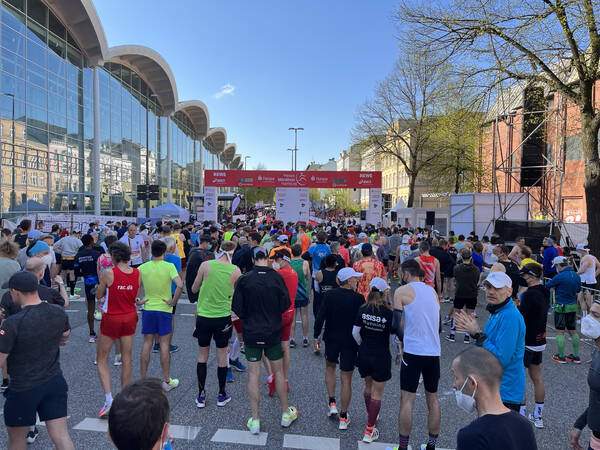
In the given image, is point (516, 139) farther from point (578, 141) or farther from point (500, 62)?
point (500, 62)

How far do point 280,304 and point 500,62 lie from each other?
10.2 metres

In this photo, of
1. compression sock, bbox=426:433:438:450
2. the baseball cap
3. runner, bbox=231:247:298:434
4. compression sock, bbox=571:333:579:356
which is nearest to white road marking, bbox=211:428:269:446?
runner, bbox=231:247:298:434

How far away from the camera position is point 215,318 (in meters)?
4.49

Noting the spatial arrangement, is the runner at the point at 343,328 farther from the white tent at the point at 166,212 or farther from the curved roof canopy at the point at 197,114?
the curved roof canopy at the point at 197,114

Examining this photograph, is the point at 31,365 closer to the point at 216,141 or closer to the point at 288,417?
the point at 288,417

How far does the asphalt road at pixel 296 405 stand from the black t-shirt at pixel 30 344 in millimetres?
1209

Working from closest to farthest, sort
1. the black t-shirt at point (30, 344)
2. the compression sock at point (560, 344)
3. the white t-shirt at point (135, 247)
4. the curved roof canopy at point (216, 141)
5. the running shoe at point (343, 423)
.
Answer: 1. the black t-shirt at point (30, 344)
2. the running shoe at point (343, 423)
3. the compression sock at point (560, 344)
4. the white t-shirt at point (135, 247)
5. the curved roof canopy at point (216, 141)

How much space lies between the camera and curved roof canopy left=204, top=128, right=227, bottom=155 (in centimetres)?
6119

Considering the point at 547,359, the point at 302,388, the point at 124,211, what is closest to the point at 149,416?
the point at 302,388

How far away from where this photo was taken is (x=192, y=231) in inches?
583

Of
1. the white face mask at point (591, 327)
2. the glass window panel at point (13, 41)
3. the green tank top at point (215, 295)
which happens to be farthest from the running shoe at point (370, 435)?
the glass window panel at point (13, 41)

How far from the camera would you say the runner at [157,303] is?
181 inches

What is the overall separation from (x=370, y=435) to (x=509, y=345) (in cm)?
171

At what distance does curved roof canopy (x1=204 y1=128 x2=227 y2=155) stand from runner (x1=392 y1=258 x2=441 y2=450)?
58.4 meters
